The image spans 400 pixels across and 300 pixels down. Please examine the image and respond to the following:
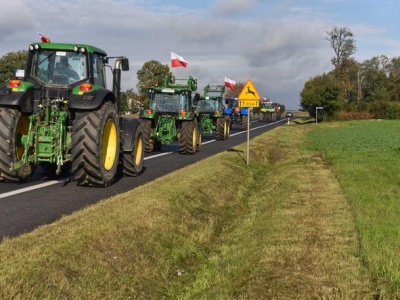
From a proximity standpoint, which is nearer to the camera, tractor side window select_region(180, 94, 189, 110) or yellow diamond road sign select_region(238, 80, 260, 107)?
yellow diamond road sign select_region(238, 80, 260, 107)

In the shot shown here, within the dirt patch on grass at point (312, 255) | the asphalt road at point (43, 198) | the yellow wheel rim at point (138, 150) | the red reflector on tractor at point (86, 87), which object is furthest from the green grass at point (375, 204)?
the red reflector on tractor at point (86, 87)

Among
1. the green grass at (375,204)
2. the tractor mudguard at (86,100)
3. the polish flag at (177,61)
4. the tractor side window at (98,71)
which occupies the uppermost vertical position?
the polish flag at (177,61)

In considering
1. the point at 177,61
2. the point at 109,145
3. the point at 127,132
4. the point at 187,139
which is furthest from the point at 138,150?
the point at 177,61

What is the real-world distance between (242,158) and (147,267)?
10.8 metres

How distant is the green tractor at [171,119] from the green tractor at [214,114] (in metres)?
6.45

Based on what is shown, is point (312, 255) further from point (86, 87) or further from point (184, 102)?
point (184, 102)

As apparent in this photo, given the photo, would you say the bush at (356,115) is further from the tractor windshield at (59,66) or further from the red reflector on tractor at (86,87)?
the red reflector on tractor at (86,87)

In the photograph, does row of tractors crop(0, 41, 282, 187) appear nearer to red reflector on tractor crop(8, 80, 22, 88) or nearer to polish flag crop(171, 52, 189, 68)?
red reflector on tractor crop(8, 80, 22, 88)

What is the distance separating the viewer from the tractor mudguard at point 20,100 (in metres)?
8.21

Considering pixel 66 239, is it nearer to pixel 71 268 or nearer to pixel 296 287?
pixel 71 268

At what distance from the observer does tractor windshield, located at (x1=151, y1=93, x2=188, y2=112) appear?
58.4ft

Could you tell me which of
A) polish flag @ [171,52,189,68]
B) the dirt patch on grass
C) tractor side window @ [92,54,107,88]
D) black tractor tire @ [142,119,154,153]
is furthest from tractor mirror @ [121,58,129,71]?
polish flag @ [171,52,189,68]

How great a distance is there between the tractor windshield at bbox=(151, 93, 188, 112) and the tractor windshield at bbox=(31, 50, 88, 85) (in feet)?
28.7

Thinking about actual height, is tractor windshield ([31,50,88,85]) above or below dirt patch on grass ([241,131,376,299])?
above
